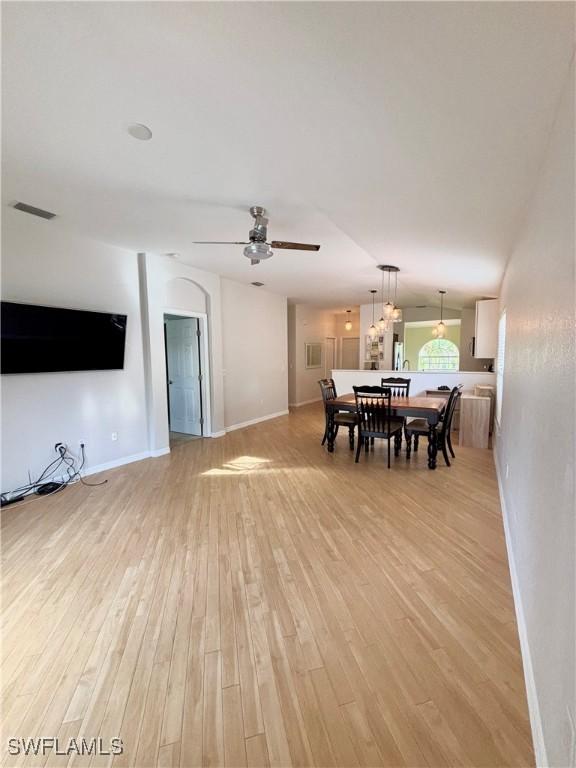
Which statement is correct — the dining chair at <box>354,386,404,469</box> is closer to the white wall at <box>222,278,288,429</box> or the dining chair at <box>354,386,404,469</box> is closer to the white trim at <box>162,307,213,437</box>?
the white trim at <box>162,307,213,437</box>

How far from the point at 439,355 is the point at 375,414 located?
29.4 feet

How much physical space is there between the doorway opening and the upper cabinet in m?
4.87

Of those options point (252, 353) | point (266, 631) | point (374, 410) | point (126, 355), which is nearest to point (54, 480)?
point (126, 355)

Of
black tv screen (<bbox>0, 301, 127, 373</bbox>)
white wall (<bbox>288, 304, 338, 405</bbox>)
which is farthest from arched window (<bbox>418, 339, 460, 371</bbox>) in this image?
black tv screen (<bbox>0, 301, 127, 373</bbox>)

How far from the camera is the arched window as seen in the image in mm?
11961

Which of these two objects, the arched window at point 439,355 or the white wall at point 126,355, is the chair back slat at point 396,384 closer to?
the white wall at point 126,355

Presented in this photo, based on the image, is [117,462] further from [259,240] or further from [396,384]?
[396,384]

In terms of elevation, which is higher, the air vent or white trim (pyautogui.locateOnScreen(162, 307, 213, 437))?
the air vent

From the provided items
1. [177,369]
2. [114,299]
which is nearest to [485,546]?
[114,299]

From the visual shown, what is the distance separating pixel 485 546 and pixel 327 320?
880 cm

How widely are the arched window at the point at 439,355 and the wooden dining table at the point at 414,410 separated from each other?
8.08m

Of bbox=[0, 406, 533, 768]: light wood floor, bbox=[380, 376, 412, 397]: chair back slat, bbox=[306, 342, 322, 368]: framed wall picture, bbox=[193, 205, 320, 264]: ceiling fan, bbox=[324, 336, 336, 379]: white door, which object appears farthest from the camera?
bbox=[324, 336, 336, 379]: white door

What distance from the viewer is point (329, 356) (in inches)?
429

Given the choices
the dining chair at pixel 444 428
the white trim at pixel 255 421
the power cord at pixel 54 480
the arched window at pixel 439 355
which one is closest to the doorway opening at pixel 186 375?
the white trim at pixel 255 421
